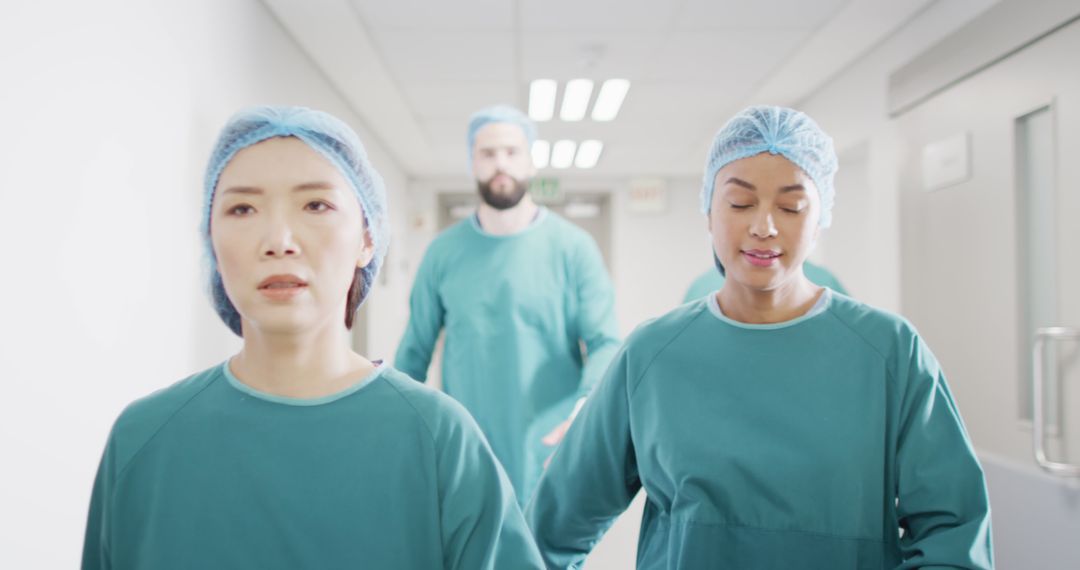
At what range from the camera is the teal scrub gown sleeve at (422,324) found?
229 cm

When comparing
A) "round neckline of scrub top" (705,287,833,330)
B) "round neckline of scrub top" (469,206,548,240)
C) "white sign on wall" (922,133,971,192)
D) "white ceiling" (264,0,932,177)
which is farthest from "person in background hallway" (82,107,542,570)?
"white sign on wall" (922,133,971,192)

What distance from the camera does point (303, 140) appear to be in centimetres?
96

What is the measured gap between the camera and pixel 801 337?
4.02 ft

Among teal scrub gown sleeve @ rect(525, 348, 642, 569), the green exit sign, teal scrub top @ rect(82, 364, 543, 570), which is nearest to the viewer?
teal scrub top @ rect(82, 364, 543, 570)

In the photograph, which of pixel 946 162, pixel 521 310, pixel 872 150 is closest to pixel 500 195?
pixel 521 310

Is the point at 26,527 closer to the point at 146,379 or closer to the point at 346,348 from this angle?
the point at 146,379

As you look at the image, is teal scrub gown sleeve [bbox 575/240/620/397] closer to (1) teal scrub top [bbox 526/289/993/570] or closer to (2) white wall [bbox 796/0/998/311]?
(1) teal scrub top [bbox 526/289/993/570]

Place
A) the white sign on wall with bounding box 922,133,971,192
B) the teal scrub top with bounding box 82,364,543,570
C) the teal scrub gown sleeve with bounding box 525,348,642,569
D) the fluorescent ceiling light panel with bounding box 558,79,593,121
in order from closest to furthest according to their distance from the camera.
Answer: the teal scrub top with bounding box 82,364,543,570, the teal scrub gown sleeve with bounding box 525,348,642,569, the white sign on wall with bounding box 922,133,971,192, the fluorescent ceiling light panel with bounding box 558,79,593,121

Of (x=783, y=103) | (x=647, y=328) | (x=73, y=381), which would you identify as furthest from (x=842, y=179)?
(x=73, y=381)

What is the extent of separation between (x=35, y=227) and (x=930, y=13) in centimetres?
324

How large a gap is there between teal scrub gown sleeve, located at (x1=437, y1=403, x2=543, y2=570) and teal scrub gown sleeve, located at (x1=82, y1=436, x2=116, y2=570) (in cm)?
38

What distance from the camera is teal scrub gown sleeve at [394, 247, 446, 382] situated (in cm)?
229

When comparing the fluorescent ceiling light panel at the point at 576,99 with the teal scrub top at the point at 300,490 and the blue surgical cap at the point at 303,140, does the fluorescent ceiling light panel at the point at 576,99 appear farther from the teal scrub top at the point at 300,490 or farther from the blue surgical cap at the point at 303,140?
the teal scrub top at the point at 300,490

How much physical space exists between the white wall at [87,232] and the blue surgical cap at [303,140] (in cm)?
82
